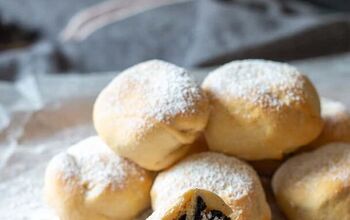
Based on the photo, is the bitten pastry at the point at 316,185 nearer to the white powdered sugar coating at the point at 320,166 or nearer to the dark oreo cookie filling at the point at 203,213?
the white powdered sugar coating at the point at 320,166

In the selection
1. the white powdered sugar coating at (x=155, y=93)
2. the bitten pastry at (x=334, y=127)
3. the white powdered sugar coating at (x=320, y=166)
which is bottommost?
the bitten pastry at (x=334, y=127)

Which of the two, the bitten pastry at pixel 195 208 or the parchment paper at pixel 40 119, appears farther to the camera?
the parchment paper at pixel 40 119

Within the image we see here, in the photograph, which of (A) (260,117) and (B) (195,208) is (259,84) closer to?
(A) (260,117)

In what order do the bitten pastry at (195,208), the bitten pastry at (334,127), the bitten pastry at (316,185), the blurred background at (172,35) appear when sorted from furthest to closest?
the blurred background at (172,35)
the bitten pastry at (334,127)
the bitten pastry at (316,185)
the bitten pastry at (195,208)

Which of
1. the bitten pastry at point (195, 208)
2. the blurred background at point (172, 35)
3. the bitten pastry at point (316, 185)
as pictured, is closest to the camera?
the bitten pastry at point (195, 208)

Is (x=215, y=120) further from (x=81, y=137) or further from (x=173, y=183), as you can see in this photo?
(x=81, y=137)

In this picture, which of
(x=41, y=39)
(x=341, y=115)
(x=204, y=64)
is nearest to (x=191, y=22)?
(x=204, y=64)

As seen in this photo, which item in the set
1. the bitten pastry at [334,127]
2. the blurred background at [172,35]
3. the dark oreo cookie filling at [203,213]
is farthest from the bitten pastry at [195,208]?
the blurred background at [172,35]

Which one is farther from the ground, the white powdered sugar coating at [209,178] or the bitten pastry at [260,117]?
the bitten pastry at [260,117]
